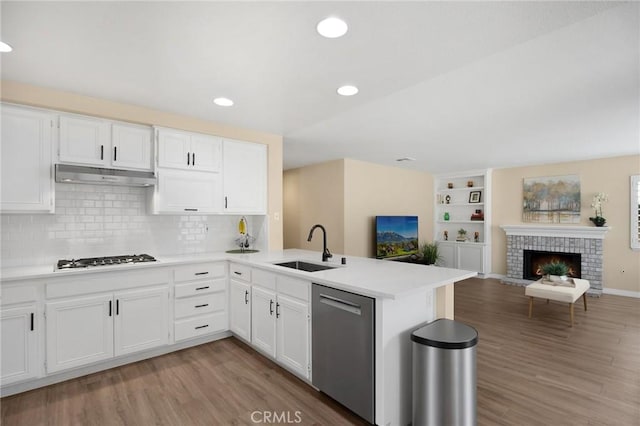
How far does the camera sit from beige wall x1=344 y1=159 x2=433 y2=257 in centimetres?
599

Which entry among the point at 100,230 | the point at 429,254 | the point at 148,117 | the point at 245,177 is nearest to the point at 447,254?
the point at 429,254

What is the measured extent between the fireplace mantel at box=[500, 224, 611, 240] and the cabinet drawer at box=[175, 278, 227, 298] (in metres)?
6.00

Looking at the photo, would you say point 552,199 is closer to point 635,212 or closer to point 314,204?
point 635,212

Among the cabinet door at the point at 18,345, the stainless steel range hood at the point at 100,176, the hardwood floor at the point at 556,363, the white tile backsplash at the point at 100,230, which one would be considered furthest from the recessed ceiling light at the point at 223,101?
the hardwood floor at the point at 556,363

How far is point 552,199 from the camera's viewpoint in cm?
630

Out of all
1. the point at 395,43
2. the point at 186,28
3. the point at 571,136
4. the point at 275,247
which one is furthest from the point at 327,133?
the point at 571,136

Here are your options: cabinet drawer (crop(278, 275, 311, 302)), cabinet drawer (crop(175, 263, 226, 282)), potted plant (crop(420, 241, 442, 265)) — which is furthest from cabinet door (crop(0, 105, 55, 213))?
potted plant (crop(420, 241, 442, 265))

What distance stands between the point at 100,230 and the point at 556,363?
4.62 meters

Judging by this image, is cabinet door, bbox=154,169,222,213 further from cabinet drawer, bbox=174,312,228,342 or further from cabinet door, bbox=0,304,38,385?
cabinet door, bbox=0,304,38,385

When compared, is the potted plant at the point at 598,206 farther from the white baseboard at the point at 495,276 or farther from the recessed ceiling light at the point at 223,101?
the recessed ceiling light at the point at 223,101

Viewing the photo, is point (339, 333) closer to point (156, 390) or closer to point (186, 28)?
point (156, 390)

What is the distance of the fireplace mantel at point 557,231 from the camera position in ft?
18.5

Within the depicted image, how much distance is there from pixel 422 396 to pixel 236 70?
8.36ft

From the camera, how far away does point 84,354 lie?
263cm
